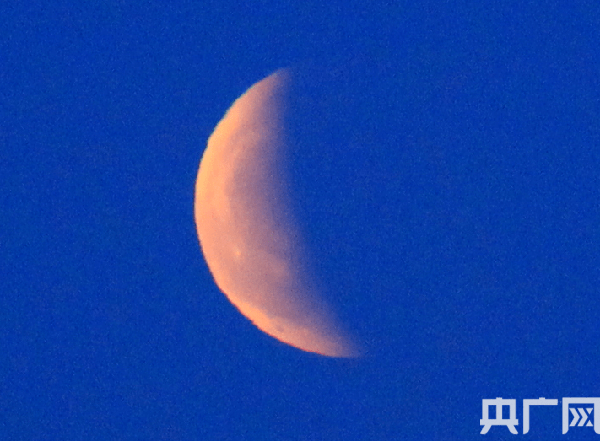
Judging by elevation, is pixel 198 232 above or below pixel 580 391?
above

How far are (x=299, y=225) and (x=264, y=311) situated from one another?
0.50m

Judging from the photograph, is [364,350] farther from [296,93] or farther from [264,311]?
[296,93]

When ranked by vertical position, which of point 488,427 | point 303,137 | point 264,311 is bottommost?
point 488,427

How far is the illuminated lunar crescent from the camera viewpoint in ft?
15.0

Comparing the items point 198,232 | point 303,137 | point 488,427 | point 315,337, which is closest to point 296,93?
point 303,137

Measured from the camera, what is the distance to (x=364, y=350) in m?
4.59

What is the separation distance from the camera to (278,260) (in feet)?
15.0

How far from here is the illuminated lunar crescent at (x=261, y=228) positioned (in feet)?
15.0

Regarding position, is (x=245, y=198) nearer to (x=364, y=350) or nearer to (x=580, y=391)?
(x=364, y=350)

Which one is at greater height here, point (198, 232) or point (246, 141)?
point (246, 141)

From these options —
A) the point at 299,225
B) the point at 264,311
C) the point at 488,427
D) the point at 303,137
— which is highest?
the point at 303,137

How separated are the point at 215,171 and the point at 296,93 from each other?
0.58 metres

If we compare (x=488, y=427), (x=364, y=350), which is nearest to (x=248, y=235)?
(x=364, y=350)

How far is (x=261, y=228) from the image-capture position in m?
4.61
